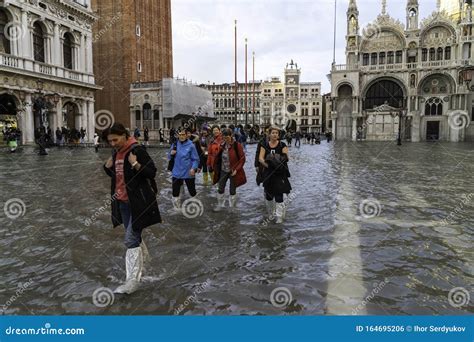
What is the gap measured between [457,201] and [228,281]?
21.0 ft

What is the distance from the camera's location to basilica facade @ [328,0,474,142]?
155 ft

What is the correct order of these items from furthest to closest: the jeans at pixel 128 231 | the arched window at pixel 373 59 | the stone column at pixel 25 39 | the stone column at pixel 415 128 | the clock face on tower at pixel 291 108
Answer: the clock face on tower at pixel 291 108
the arched window at pixel 373 59
the stone column at pixel 415 128
the stone column at pixel 25 39
the jeans at pixel 128 231

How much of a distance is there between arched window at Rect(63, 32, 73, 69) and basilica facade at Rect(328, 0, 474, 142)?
31.9m

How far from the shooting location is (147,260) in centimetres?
475

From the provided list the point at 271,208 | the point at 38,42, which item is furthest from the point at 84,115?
the point at 271,208

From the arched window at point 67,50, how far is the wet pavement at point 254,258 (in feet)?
97.9

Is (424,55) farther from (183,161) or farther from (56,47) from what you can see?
(183,161)

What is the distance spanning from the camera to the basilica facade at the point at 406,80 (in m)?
47.1

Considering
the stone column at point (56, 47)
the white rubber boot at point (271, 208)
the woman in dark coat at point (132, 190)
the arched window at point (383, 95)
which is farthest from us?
the arched window at point (383, 95)

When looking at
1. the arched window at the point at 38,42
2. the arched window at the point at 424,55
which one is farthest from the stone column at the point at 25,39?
the arched window at the point at 424,55

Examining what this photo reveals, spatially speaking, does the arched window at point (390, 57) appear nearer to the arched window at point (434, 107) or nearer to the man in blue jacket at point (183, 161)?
the arched window at point (434, 107)

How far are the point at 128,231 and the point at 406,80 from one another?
51.5m

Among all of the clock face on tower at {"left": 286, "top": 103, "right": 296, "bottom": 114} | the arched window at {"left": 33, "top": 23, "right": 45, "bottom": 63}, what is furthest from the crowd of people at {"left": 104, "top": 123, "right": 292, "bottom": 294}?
the clock face on tower at {"left": 286, "top": 103, "right": 296, "bottom": 114}

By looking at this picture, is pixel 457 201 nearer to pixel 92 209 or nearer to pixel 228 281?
pixel 228 281
